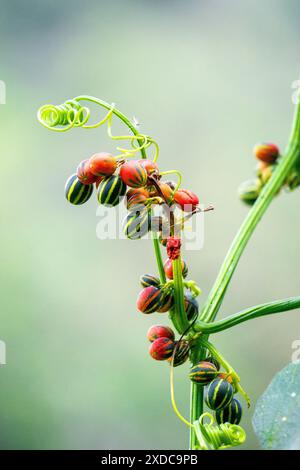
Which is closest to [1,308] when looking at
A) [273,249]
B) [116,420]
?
[116,420]

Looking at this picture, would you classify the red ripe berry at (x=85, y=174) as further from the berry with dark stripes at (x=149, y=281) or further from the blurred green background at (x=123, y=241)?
the blurred green background at (x=123, y=241)

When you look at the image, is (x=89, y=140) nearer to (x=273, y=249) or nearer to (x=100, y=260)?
(x=100, y=260)

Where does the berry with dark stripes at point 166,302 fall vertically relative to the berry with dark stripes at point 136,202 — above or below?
below

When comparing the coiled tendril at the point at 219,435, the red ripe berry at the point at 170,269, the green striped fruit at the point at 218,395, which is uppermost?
the red ripe berry at the point at 170,269

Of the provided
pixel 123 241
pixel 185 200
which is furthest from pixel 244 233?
pixel 123 241

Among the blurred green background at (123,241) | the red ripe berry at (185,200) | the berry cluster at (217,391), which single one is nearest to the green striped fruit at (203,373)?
the berry cluster at (217,391)

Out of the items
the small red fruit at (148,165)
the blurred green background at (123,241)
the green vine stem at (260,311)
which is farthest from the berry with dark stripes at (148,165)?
the blurred green background at (123,241)

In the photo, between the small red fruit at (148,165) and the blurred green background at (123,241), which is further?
the blurred green background at (123,241)
